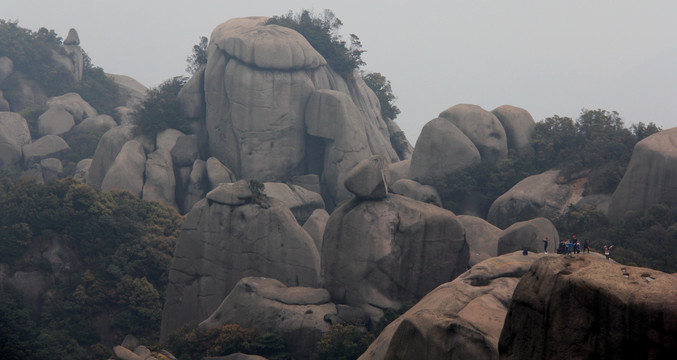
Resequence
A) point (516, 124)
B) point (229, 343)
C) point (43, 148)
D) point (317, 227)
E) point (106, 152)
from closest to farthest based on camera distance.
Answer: point (229, 343) → point (317, 227) → point (516, 124) → point (106, 152) → point (43, 148)

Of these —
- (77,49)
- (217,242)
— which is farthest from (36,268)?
(77,49)

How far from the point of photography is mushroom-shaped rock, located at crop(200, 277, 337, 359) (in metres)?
33.6

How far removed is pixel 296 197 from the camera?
57.6 metres

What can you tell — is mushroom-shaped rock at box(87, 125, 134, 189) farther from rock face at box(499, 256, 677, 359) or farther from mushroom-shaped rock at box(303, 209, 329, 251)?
rock face at box(499, 256, 677, 359)

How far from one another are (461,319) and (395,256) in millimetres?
14532

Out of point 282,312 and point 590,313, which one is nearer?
point 590,313

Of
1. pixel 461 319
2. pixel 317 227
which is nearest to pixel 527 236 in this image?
pixel 317 227

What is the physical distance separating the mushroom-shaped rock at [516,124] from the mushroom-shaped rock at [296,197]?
1381cm

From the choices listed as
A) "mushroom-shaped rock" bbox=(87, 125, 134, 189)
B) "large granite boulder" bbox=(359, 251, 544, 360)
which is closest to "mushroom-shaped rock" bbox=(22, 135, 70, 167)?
"mushroom-shaped rock" bbox=(87, 125, 134, 189)

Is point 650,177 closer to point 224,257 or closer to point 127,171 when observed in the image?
point 224,257

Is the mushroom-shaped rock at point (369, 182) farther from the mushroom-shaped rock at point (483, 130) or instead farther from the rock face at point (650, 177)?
the mushroom-shaped rock at point (483, 130)

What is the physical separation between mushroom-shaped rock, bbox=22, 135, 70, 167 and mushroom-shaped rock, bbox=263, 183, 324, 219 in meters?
22.6

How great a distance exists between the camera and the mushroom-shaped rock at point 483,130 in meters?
57.9

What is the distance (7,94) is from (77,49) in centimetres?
875
